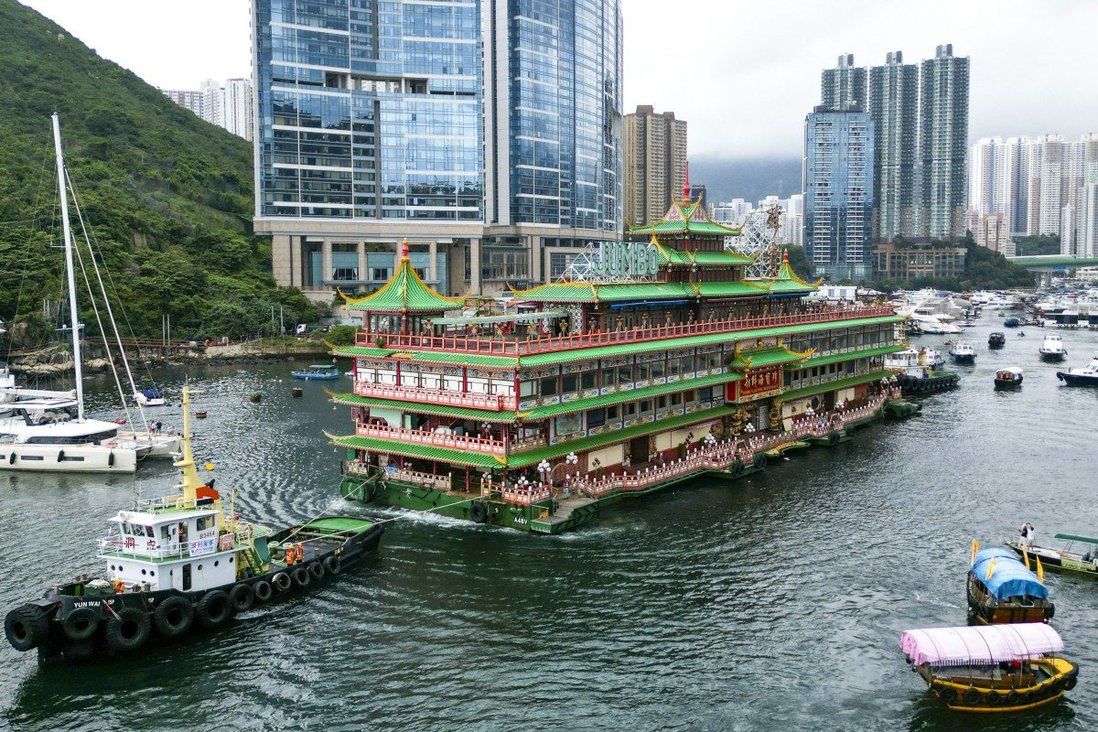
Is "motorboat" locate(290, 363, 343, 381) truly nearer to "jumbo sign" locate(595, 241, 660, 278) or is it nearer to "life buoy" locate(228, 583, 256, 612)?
"jumbo sign" locate(595, 241, 660, 278)

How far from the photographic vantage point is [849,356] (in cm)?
7925

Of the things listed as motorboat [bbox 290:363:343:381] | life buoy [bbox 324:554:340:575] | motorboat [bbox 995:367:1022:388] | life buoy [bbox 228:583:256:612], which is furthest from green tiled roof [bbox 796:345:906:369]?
motorboat [bbox 290:363:343:381]

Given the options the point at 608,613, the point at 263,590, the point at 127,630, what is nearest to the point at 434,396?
the point at 263,590

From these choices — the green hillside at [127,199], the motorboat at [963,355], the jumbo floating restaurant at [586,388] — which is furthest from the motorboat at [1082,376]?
the green hillside at [127,199]

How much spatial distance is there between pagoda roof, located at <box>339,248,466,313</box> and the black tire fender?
20.1 meters

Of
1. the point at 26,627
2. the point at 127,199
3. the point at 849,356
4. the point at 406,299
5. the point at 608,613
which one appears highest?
the point at 127,199

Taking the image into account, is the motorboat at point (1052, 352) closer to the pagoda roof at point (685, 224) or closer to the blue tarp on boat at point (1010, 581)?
the pagoda roof at point (685, 224)

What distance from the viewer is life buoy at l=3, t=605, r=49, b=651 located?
3291cm

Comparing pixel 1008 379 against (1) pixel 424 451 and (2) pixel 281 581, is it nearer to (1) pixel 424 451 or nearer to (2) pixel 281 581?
(1) pixel 424 451

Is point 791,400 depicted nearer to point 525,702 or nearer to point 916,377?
point 916,377

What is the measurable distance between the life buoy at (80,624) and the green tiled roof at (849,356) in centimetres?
5101

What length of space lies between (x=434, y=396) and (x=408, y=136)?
98.3 metres

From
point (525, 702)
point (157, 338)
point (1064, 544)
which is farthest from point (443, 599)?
point (157, 338)

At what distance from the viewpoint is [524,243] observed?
165125 millimetres
